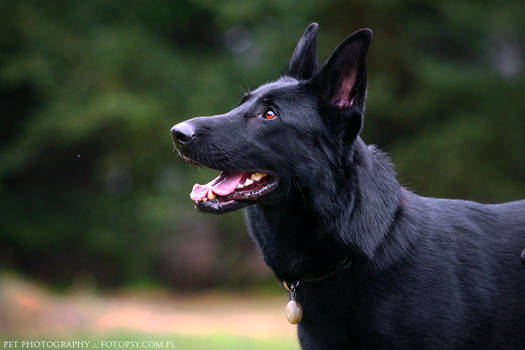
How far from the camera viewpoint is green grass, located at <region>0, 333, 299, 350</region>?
6.09 metres

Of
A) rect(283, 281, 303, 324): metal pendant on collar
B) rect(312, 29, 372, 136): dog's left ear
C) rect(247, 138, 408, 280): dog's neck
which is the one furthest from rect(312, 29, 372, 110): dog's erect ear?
rect(283, 281, 303, 324): metal pendant on collar

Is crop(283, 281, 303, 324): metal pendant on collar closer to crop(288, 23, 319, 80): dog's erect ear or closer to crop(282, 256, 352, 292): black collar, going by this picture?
crop(282, 256, 352, 292): black collar

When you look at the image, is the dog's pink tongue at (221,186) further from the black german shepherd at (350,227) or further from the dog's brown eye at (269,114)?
the dog's brown eye at (269,114)

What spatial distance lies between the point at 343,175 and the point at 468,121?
32.9 ft

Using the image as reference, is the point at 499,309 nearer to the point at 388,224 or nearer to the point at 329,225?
the point at 388,224

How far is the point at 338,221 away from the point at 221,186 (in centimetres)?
63

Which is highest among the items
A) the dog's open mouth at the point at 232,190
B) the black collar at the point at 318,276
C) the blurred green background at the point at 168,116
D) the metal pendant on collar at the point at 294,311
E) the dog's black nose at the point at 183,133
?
the blurred green background at the point at 168,116

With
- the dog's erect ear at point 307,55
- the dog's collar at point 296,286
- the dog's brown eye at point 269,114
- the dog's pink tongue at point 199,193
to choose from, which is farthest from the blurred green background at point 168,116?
the dog's collar at point 296,286

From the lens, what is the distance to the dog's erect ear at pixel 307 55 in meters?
3.22

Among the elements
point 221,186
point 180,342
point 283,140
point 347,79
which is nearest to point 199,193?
point 221,186

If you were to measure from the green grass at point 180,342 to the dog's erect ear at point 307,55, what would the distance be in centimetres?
388

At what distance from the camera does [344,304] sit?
2.62 metres

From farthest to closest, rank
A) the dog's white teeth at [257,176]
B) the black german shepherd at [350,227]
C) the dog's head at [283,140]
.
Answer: the dog's white teeth at [257,176] → the dog's head at [283,140] → the black german shepherd at [350,227]

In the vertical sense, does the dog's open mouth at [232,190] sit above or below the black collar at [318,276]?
above
